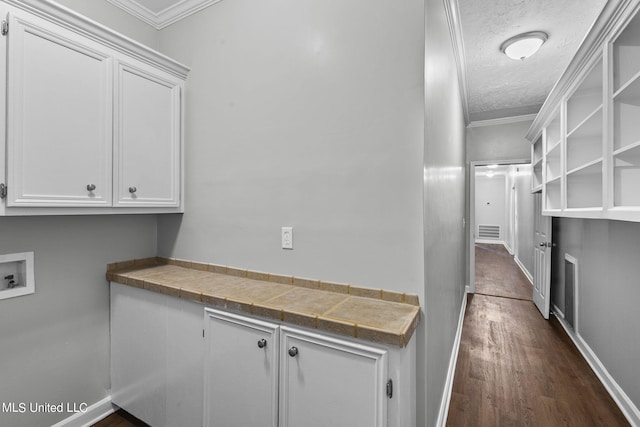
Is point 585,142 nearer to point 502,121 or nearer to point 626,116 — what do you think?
point 626,116

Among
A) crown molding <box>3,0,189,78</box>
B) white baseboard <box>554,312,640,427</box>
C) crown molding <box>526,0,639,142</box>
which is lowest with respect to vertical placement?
white baseboard <box>554,312,640,427</box>

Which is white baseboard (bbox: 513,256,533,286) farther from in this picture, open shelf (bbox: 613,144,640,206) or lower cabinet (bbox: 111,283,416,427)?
lower cabinet (bbox: 111,283,416,427)

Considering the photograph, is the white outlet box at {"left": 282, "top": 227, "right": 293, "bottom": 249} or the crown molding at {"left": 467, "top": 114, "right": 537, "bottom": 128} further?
the crown molding at {"left": 467, "top": 114, "right": 537, "bottom": 128}

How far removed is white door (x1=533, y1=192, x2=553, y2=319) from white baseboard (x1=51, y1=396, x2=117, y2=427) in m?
4.46

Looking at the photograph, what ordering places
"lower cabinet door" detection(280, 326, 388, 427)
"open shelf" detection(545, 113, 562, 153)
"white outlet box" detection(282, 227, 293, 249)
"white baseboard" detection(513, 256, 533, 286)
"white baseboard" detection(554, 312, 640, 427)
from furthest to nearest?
"white baseboard" detection(513, 256, 533, 286), "open shelf" detection(545, 113, 562, 153), "white baseboard" detection(554, 312, 640, 427), "white outlet box" detection(282, 227, 293, 249), "lower cabinet door" detection(280, 326, 388, 427)

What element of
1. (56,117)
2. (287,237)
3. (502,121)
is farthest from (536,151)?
(56,117)

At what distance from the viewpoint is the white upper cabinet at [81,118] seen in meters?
1.30

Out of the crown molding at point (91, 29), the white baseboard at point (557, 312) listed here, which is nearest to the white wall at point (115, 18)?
the crown molding at point (91, 29)

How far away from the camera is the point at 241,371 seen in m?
1.32

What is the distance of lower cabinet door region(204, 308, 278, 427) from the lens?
124 cm

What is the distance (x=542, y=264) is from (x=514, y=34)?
2.83 m

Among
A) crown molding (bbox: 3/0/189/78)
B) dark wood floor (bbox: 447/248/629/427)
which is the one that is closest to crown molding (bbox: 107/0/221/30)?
crown molding (bbox: 3/0/189/78)

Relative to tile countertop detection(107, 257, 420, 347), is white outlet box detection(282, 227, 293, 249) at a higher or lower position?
higher

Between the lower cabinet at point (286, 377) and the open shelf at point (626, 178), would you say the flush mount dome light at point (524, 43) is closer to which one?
the open shelf at point (626, 178)
